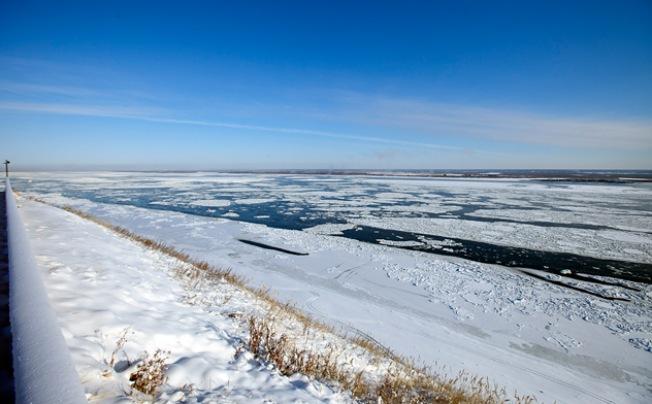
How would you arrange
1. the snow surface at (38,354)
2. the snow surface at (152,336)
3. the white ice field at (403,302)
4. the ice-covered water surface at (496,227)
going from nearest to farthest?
the snow surface at (38,354) → the snow surface at (152,336) → the white ice field at (403,302) → the ice-covered water surface at (496,227)

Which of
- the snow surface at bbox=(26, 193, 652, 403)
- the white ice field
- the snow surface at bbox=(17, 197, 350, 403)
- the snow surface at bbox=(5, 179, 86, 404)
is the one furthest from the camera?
the snow surface at bbox=(26, 193, 652, 403)

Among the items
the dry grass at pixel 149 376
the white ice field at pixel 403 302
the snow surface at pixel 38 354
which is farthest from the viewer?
the white ice field at pixel 403 302

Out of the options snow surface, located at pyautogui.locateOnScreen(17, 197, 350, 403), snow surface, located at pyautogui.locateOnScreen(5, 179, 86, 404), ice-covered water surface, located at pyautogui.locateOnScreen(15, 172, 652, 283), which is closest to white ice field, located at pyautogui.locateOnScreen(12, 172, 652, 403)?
snow surface, located at pyautogui.locateOnScreen(17, 197, 350, 403)

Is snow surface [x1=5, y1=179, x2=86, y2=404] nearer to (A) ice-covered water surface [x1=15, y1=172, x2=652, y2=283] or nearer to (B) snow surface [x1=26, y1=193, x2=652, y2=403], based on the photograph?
(B) snow surface [x1=26, y1=193, x2=652, y2=403]

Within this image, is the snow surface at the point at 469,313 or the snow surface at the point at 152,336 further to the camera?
the snow surface at the point at 469,313

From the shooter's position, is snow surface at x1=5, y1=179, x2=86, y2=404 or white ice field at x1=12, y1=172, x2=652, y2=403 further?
white ice field at x1=12, y1=172, x2=652, y2=403

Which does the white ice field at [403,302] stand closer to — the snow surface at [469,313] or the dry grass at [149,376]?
the snow surface at [469,313]

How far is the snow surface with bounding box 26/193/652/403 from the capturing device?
609 cm

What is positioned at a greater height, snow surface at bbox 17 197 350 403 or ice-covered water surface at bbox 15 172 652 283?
snow surface at bbox 17 197 350 403

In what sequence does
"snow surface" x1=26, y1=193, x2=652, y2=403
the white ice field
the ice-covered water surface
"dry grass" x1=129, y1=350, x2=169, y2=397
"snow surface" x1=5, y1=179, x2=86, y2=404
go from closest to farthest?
"snow surface" x1=5, y1=179, x2=86, y2=404
"dry grass" x1=129, y1=350, x2=169, y2=397
the white ice field
"snow surface" x1=26, y1=193, x2=652, y2=403
the ice-covered water surface

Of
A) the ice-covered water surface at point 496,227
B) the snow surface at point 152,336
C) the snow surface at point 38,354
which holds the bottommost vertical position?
the ice-covered water surface at point 496,227

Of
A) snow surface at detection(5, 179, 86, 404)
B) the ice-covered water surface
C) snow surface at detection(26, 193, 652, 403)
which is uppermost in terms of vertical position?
snow surface at detection(5, 179, 86, 404)

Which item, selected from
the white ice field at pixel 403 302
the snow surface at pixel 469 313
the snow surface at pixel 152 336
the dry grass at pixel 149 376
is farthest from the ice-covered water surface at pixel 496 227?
the dry grass at pixel 149 376

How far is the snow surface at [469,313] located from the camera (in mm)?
6090
